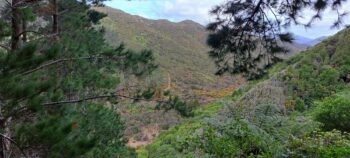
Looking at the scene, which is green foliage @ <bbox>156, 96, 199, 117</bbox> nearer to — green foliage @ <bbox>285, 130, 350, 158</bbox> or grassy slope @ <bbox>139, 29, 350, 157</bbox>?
green foliage @ <bbox>285, 130, 350, 158</bbox>

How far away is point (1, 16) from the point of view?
6.53 meters

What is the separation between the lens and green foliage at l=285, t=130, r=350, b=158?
619 centimetres

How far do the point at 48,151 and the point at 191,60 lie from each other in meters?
71.4

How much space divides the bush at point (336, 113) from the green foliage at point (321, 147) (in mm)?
3750

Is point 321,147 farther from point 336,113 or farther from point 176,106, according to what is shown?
point 336,113

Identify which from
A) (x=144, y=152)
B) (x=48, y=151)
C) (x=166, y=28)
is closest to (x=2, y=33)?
(x=48, y=151)

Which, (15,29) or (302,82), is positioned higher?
(15,29)

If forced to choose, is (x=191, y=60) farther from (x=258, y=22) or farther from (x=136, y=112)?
(x=258, y=22)

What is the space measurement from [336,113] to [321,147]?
15.3 ft

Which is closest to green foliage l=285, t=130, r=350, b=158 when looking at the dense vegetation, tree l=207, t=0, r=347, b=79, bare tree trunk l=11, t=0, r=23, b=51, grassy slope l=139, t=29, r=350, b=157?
the dense vegetation

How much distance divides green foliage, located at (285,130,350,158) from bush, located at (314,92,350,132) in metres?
3.75

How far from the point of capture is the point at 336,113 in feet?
35.3

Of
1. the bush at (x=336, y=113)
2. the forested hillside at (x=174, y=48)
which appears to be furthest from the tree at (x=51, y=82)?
the forested hillside at (x=174, y=48)

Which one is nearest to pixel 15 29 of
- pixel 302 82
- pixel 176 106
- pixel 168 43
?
Result: pixel 176 106
